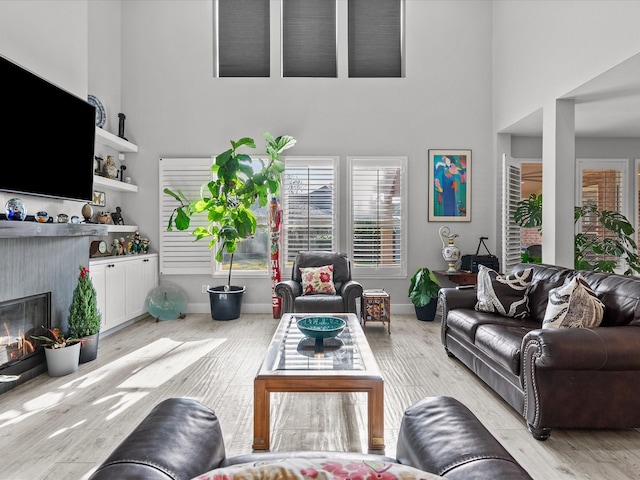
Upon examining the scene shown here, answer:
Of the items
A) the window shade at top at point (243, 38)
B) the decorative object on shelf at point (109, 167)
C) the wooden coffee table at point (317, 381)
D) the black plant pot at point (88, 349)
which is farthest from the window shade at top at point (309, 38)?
the wooden coffee table at point (317, 381)

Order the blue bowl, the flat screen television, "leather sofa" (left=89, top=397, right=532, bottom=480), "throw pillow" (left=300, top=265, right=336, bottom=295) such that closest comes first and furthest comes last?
1. "leather sofa" (left=89, top=397, right=532, bottom=480)
2. the blue bowl
3. the flat screen television
4. "throw pillow" (left=300, top=265, right=336, bottom=295)

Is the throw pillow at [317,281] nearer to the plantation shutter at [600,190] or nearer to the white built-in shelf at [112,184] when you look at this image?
the white built-in shelf at [112,184]

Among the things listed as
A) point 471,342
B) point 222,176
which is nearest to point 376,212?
point 222,176

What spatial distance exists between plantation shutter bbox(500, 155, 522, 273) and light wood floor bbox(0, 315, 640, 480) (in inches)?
74.8

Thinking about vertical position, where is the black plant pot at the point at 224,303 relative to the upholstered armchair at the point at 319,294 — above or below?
below

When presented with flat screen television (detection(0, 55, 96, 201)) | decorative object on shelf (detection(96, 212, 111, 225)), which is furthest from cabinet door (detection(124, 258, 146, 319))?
flat screen television (detection(0, 55, 96, 201))

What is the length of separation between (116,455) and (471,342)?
9.23 feet

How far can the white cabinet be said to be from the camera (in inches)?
169

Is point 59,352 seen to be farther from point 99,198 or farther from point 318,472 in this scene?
point 318,472

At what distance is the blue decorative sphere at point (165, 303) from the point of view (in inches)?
206

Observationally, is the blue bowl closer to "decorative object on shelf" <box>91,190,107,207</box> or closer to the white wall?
the white wall

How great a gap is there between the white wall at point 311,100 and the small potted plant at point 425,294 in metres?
0.42

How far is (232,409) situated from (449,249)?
384 cm

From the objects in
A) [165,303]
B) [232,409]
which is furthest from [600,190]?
[165,303]
